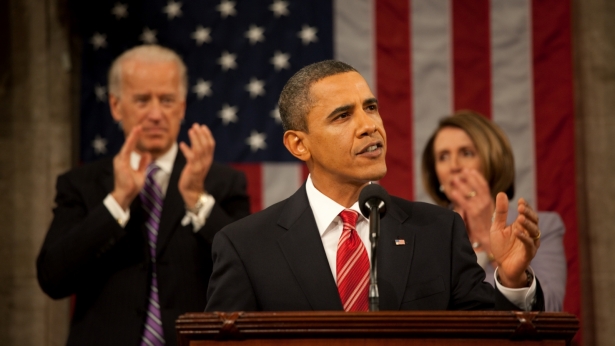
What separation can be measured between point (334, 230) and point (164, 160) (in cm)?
132

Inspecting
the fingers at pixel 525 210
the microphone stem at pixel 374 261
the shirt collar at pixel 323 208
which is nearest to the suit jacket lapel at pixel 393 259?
the shirt collar at pixel 323 208

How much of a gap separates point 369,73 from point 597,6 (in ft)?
4.46

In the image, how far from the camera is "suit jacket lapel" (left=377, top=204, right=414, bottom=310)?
214 centimetres

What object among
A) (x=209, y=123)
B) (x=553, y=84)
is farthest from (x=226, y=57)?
(x=553, y=84)

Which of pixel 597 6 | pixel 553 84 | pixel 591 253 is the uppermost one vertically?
pixel 597 6

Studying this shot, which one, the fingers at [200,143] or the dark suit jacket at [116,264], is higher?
the fingers at [200,143]

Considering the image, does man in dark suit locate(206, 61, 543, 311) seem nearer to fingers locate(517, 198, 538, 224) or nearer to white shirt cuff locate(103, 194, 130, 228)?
fingers locate(517, 198, 538, 224)

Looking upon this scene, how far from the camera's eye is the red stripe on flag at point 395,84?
442cm

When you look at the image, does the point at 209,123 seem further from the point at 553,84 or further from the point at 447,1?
the point at 553,84

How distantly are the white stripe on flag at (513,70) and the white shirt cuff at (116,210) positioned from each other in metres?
2.28

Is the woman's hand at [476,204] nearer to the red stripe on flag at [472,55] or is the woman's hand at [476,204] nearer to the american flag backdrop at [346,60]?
the american flag backdrop at [346,60]

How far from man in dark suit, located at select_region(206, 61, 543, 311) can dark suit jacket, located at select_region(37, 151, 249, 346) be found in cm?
85

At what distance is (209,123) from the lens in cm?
448

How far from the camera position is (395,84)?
14.7ft
